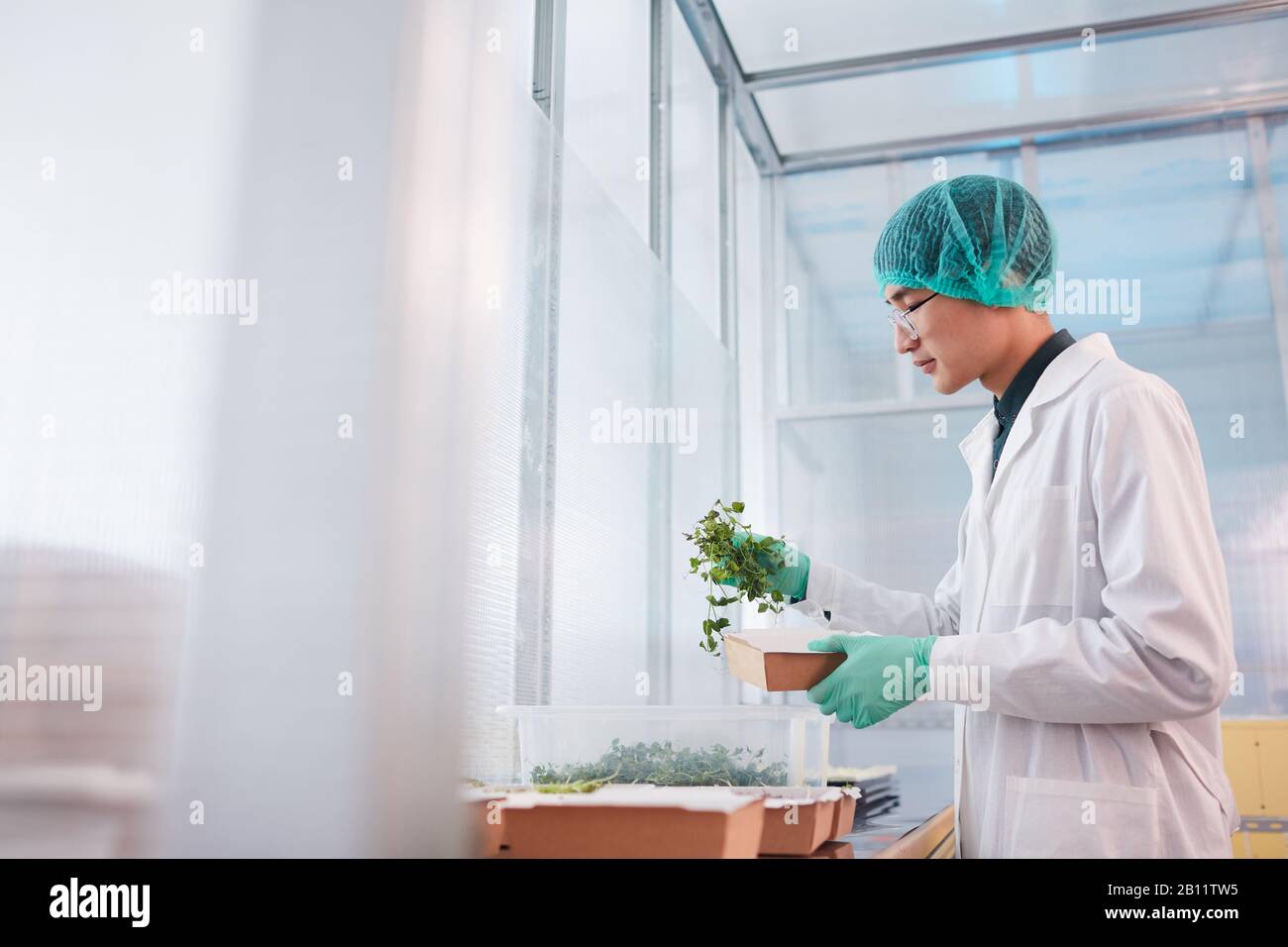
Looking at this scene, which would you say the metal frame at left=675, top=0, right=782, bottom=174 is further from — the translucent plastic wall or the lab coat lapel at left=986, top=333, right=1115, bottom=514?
the lab coat lapel at left=986, top=333, right=1115, bottom=514

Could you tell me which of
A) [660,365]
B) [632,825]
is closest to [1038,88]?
[660,365]

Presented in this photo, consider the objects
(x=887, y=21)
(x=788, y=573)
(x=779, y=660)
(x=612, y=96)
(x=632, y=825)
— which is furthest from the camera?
(x=887, y=21)

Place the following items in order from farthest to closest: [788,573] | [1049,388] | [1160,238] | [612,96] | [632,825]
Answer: [1160,238] < [612,96] < [788,573] < [1049,388] < [632,825]

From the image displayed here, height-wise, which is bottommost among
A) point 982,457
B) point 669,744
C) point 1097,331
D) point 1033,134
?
point 669,744

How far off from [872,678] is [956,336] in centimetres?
51

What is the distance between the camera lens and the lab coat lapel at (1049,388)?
129 cm

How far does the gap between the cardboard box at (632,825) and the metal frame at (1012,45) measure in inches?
116

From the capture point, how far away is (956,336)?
141 cm

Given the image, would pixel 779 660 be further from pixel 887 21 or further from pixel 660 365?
pixel 887 21

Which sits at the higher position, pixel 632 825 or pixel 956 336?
pixel 956 336

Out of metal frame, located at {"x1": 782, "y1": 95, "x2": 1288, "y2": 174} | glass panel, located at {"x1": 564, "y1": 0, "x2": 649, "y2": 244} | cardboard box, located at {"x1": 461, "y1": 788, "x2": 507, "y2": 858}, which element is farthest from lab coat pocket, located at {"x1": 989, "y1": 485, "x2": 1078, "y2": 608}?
metal frame, located at {"x1": 782, "y1": 95, "x2": 1288, "y2": 174}

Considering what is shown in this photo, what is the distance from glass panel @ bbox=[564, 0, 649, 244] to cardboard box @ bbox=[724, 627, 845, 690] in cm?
109

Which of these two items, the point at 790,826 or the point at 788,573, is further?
the point at 788,573

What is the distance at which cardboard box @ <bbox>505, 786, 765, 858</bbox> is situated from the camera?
92 cm
